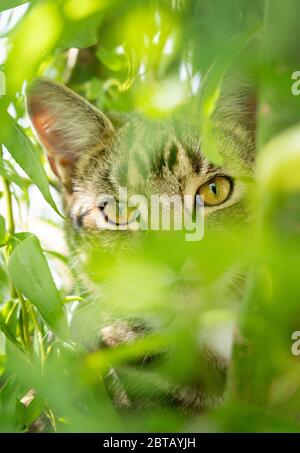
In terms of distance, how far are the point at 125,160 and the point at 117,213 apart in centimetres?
14

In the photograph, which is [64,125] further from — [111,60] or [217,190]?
[217,190]

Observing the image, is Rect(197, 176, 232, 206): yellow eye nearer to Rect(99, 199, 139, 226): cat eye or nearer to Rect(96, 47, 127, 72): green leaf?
Rect(99, 199, 139, 226): cat eye

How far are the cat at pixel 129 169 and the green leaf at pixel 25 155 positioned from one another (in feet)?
1.01

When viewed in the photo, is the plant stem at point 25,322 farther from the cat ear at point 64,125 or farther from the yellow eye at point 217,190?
the cat ear at point 64,125

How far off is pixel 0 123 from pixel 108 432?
356mm

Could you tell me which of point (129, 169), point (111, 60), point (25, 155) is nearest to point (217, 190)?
point (129, 169)

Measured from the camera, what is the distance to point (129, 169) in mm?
1522

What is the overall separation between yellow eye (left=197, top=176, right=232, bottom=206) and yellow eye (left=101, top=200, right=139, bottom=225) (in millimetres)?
185

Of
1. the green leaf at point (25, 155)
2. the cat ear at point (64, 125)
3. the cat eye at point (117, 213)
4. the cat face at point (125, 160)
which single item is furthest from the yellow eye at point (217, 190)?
the green leaf at point (25, 155)

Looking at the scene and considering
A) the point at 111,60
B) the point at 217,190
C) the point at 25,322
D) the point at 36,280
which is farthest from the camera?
the point at 111,60

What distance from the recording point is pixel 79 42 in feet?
2.77

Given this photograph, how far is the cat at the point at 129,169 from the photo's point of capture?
1412mm

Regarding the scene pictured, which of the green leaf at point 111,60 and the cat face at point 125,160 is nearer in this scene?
the cat face at point 125,160

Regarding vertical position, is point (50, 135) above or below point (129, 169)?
above
